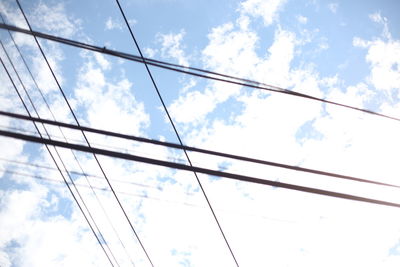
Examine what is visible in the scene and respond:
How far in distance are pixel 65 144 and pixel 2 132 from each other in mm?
526

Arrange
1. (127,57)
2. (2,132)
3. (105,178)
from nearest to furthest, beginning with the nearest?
(2,132)
(127,57)
(105,178)

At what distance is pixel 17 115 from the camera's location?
2865 millimetres

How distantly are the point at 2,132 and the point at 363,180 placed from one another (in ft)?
12.2

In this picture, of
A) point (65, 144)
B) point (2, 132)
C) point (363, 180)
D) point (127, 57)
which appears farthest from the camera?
point (127, 57)

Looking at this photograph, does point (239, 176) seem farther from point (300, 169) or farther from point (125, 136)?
point (125, 136)

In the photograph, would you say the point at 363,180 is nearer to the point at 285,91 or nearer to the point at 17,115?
the point at 285,91

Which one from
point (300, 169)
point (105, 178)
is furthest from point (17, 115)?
point (300, 169)

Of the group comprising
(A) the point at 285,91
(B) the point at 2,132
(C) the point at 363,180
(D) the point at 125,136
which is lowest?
(B) the point at 2,132

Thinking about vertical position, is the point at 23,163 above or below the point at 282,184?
above

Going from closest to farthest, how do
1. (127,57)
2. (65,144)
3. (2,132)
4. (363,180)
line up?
(2,132), (65,144), (363,180), (127,57)

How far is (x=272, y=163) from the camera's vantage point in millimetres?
2857

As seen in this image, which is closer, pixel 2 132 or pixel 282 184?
pixel 2 132

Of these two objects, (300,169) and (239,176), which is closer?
(239,176)

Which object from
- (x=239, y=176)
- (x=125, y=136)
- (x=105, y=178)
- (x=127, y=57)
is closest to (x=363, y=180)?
(x=239, y=176)
